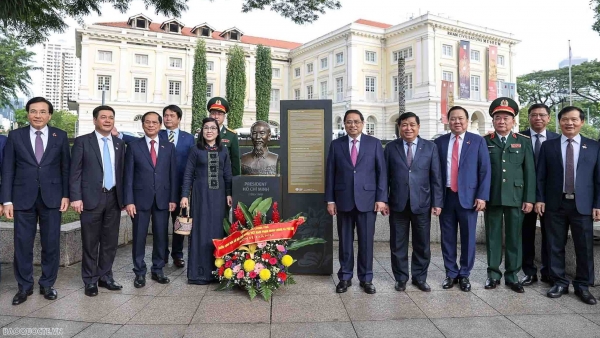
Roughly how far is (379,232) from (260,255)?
3.08 metres

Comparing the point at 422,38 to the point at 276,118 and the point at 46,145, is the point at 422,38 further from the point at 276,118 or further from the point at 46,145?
the point at 46,145

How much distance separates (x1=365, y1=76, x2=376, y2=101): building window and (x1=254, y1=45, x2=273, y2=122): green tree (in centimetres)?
995

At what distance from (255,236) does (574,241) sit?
318 cm

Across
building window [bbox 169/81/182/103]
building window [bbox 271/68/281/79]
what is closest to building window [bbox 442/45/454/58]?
building window [bbox 271/68/281/79]

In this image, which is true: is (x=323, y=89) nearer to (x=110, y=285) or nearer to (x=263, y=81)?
(x=263, y=81)

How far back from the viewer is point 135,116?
139 ft

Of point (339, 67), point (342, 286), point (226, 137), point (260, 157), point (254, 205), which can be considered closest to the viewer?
point (342, 286)

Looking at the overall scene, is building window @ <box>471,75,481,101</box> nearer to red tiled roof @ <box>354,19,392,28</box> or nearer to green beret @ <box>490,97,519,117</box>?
red tiled roof @ <box>354,19,392,28</box>

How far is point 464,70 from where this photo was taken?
38.9 metres

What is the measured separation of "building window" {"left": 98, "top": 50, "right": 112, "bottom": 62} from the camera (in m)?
40.9

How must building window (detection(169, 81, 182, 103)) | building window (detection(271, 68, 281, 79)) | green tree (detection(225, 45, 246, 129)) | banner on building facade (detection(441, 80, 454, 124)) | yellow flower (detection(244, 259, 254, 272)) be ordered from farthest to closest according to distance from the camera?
building window (detection(271, 68, 281, 79))
building window (detection(169, 81, 182, 103))
green tree (detection(225, 45, 246, 129))
banner on building facade (detection(441, 80, 454, 124))
yellow flower (detection(244, 259, 254, 272))

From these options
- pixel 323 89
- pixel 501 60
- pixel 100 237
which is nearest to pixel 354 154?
pixel 100 237

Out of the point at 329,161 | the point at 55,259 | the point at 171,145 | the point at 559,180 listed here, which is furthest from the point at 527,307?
the point at 55,259

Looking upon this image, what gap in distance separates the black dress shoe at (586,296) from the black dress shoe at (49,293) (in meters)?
5.01
